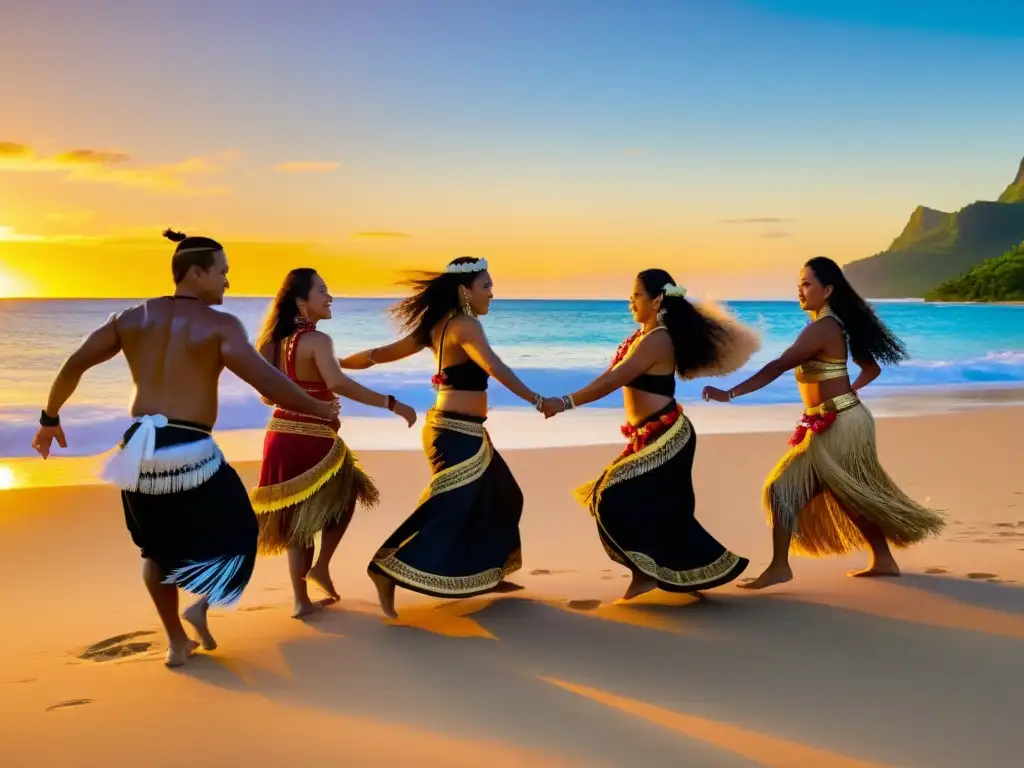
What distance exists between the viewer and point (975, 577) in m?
5.76

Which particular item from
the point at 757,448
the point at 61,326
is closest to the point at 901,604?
the point at 757,448

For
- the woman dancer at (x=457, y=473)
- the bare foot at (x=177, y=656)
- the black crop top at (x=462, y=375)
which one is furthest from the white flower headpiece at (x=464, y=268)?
the bare foot at (x=177, y=656)

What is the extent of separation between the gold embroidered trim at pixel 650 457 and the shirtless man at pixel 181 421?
1645 millimetres

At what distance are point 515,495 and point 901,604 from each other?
193 centimetres

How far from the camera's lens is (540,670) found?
14.1 ft

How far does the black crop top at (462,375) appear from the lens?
512cm

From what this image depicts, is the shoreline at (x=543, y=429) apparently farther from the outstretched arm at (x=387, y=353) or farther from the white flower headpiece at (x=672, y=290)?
the white flower headpiece at (x=672, y=290)

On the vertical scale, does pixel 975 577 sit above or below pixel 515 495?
below

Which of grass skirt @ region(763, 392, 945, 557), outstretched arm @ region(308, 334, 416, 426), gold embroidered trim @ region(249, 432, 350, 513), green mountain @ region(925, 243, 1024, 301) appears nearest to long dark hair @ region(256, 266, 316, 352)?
outstretched arm @ region(308, 334, 416, 426)

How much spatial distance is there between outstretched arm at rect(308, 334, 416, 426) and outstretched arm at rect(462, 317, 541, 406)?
396 millimetres

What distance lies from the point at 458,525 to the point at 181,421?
1358 millimetres

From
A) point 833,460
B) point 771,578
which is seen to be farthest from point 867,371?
point 771,578

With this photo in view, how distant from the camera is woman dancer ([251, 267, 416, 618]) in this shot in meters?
5.09

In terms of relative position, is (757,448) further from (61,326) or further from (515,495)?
(61,326)
